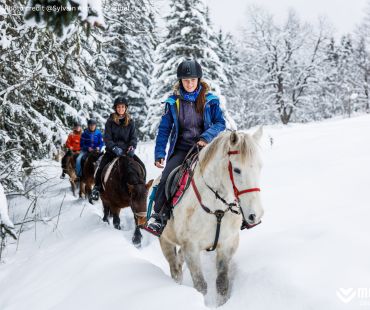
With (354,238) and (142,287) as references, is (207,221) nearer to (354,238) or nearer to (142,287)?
(142,287)

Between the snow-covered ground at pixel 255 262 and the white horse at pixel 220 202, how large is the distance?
1.17 ft

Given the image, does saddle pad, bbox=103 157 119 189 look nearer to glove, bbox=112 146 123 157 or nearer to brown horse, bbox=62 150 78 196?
glove, bbox=112 146 123 157

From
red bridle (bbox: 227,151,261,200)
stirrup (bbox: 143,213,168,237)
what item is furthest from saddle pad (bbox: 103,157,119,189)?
red bridle (bbox: 227,151,261,200)

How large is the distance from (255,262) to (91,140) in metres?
8.42

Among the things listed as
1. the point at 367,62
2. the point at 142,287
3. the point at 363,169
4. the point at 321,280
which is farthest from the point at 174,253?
the point at 367,62

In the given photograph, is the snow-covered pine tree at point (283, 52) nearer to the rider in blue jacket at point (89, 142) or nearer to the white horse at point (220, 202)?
the rider in blue jacket at point (89, 142)

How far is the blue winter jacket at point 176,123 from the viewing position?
4.49 metres

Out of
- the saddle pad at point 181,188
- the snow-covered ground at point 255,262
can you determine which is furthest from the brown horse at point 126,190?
the saddle pad at point 181,188

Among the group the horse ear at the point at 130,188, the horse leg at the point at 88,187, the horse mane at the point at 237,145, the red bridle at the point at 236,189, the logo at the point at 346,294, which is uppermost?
the horse mane at the point at 237,145

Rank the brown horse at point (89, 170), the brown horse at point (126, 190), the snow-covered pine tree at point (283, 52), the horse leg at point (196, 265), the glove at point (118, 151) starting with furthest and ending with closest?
the snow-covered pine tree at point (283, 52) → the brown horse at point (89, 170) → the glove at point (118, 151) → the brown horse at point (126, 190) → the horse leg at point (196, 265)

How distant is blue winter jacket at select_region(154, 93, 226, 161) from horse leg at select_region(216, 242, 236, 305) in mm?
1397

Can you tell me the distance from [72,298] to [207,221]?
173 cm

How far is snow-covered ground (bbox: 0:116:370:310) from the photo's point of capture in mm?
3328

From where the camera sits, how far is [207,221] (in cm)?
389
